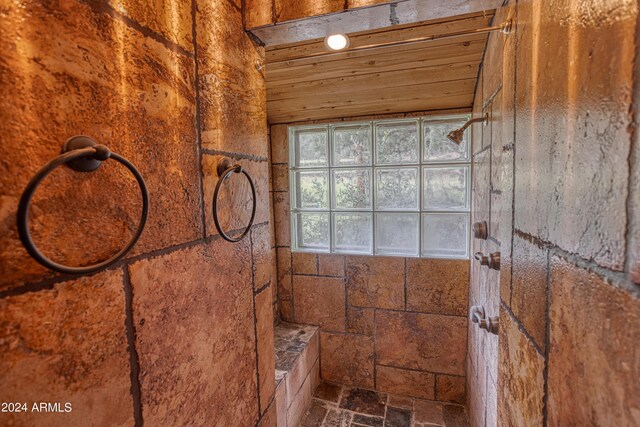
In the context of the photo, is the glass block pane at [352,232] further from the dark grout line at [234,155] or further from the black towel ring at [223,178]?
the black towel ring at [223,178]

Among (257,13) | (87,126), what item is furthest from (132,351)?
(257,13)

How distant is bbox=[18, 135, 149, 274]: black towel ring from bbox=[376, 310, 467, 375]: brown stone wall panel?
2.07 meters

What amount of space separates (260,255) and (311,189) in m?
1.40

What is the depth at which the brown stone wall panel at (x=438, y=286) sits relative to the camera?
6.72ft

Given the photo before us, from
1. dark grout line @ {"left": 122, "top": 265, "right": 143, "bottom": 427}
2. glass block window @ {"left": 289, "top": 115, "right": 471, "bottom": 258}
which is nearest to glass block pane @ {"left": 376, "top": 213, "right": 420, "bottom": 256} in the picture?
glass block window @ {"left": 289, "top": 115, "right": 471, "bottom": 258}

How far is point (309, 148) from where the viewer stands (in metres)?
2.33

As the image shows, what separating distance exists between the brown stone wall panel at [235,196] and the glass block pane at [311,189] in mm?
1288

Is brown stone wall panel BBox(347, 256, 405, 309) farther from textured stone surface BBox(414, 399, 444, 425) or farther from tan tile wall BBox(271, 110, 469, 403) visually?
textured stone surface BBox(414, 399, 444, 425)

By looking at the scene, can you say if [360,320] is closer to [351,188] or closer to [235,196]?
[351,188]

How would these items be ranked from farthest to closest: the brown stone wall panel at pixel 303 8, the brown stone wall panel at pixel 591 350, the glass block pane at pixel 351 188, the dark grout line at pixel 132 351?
the glass block pane at pixel 351 188 < the brown stone wall panel at pixel 303 8 < the dark grout line at pixel 132 351 < the brown stone wall panel at pixel 591 350

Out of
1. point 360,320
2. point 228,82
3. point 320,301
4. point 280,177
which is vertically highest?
point 228,82

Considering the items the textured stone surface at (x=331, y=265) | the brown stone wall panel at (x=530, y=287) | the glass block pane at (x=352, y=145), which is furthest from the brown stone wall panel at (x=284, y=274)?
the brown stone wall panel at (x=530, y=287)

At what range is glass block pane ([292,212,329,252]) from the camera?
7.72 feet

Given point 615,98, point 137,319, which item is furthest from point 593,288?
point 137,319
